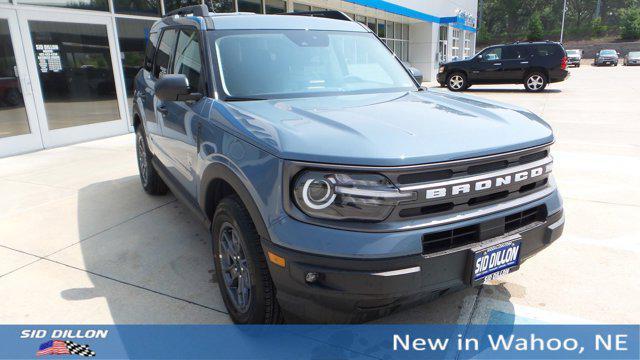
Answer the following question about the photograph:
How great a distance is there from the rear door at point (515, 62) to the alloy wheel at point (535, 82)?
0.32m

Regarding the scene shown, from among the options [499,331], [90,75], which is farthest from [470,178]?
[90,75]

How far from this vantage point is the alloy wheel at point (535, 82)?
17139 millimetres

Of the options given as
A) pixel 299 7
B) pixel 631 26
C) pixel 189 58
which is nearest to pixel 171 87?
pixel 189 58

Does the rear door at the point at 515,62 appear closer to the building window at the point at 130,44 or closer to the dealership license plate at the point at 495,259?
the building window at the point at 130,44

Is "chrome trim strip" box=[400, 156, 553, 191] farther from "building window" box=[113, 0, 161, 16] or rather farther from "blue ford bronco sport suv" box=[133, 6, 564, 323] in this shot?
"building window" box=[113, 0, 161, 16]

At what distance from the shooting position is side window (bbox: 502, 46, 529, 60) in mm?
17188

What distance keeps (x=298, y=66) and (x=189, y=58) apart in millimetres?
885

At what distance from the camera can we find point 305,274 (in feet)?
6.62

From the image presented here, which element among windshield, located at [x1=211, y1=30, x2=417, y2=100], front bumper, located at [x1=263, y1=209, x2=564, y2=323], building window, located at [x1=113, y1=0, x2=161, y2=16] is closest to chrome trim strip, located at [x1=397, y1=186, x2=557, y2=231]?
front bumper, located at [x1=263, y1=209, x2=564, y2=323]

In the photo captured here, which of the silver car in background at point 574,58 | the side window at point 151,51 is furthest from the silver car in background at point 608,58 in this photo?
the side window at point 151,51

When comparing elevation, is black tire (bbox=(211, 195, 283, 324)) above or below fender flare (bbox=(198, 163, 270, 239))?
below

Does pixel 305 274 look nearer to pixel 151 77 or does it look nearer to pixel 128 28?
pixel 151 77

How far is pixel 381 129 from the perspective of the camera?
7.36ft

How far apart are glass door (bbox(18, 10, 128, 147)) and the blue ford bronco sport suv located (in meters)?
6.67
